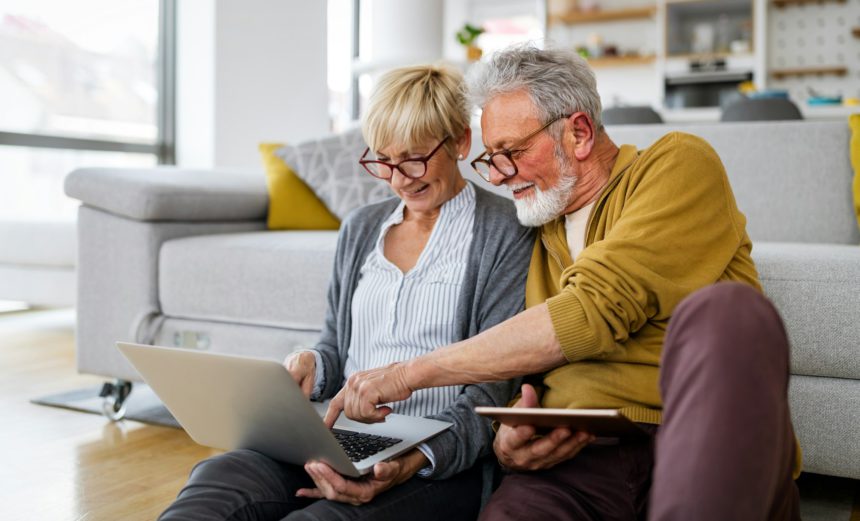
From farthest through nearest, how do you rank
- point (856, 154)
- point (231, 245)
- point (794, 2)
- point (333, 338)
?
1. point (794, 2)
2. point (231, 245)
3. point (856, 154)
4. point (333, 338)

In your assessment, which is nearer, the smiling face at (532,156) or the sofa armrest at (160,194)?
the smiling face at (532,156)

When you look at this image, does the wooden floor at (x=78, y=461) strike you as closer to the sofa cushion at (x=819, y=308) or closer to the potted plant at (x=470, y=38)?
the sofa cushion at (x=819, y=308)

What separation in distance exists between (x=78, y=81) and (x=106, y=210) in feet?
9.53

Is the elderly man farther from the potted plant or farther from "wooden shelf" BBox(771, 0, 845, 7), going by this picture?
"wooden shelf" BBox(771, 0, 845, 7)

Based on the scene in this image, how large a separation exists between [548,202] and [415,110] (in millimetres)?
285

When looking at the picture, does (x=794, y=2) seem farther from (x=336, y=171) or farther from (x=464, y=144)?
(x=464, y=144)

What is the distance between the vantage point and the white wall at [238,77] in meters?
4.86

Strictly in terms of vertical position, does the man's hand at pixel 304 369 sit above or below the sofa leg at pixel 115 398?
above

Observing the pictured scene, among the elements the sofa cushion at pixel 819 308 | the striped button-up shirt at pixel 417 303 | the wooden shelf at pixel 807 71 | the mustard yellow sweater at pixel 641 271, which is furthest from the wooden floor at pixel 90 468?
the wooden shelf at pixel 807 71

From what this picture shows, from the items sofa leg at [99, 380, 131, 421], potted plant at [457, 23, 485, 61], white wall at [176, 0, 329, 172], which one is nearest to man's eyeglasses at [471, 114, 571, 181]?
sofa leg at [99, 380, 131, 421]

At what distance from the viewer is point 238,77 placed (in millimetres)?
4977

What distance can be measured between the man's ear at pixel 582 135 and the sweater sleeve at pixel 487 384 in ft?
0.60

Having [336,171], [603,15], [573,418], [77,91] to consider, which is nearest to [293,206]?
[336,171]

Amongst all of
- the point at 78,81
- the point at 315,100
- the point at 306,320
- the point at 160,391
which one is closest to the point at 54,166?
the point at 78,81
